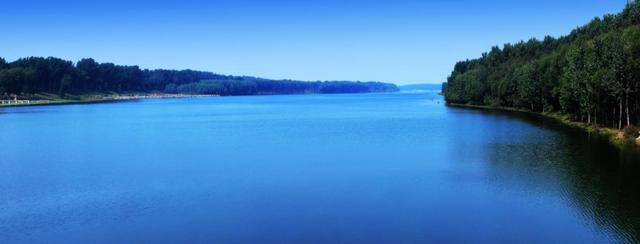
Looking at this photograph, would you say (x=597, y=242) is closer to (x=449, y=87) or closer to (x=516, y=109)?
(x=516, y=109)

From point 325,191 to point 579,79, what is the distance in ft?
125

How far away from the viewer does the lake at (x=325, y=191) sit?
860 inches

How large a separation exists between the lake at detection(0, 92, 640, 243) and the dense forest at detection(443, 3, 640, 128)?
17.2 ft

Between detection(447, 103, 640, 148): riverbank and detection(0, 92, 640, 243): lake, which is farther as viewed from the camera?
detection(447, 103, 640, 148): riverbank

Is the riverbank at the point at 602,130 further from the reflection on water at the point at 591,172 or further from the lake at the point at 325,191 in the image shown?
the lake at the point at 325,191

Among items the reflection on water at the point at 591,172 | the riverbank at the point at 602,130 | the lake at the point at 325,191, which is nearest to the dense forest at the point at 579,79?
the riverbank at the point at 602,130

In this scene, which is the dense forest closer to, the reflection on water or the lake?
the reflection on water

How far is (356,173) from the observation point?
34.3 m

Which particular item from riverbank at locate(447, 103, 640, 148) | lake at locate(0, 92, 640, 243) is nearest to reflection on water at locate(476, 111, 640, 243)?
lake at locate(0, 92, 640, 243)

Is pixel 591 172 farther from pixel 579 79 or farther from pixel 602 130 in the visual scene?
pixel 579 79

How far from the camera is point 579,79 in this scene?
57.0 m

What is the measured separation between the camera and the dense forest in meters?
49.4

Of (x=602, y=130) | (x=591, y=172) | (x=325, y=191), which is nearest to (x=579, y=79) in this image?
(x=602, y=130)

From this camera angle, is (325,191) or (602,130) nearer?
(325,191)
